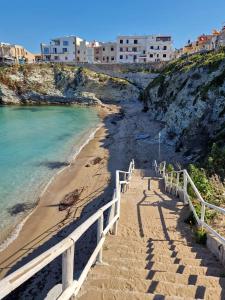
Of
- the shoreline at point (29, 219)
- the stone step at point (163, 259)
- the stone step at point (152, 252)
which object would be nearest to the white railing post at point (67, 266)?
the stone step at point (163, 259)

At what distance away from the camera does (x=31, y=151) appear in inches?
1156

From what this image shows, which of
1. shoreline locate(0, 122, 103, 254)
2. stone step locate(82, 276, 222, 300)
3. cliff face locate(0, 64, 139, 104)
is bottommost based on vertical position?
shoreline locate(0, 122, 103, 254)

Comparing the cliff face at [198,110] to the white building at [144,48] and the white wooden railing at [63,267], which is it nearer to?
the white wooden railing at [63,267]

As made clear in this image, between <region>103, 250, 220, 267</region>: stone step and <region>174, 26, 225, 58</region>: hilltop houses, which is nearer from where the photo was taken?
<region>103, 250, 220, 267</region>: stone step

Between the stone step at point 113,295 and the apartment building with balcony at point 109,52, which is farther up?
the apartment building with balcony at point 109,52

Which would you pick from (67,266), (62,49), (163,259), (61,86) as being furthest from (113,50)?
(67,266)

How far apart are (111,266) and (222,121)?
19982 millimetres

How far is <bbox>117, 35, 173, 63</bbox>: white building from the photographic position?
91.6 m

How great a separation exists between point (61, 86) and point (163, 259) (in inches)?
2986

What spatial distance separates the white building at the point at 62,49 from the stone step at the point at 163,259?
9748 cm

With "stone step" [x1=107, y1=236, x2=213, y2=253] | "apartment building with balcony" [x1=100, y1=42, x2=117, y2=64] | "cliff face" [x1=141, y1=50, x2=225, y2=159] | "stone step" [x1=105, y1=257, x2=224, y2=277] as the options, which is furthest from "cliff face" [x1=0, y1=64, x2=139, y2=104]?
"stone step" [x1=105, y1=257, x2=224, y2=277]

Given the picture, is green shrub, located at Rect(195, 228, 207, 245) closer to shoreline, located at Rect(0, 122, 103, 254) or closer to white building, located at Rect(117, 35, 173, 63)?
shoreline, located at Rect(0, 122, 103, 254)

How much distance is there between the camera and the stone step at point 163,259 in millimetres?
5953

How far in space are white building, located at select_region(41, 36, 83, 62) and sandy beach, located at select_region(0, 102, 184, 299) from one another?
67271mm
